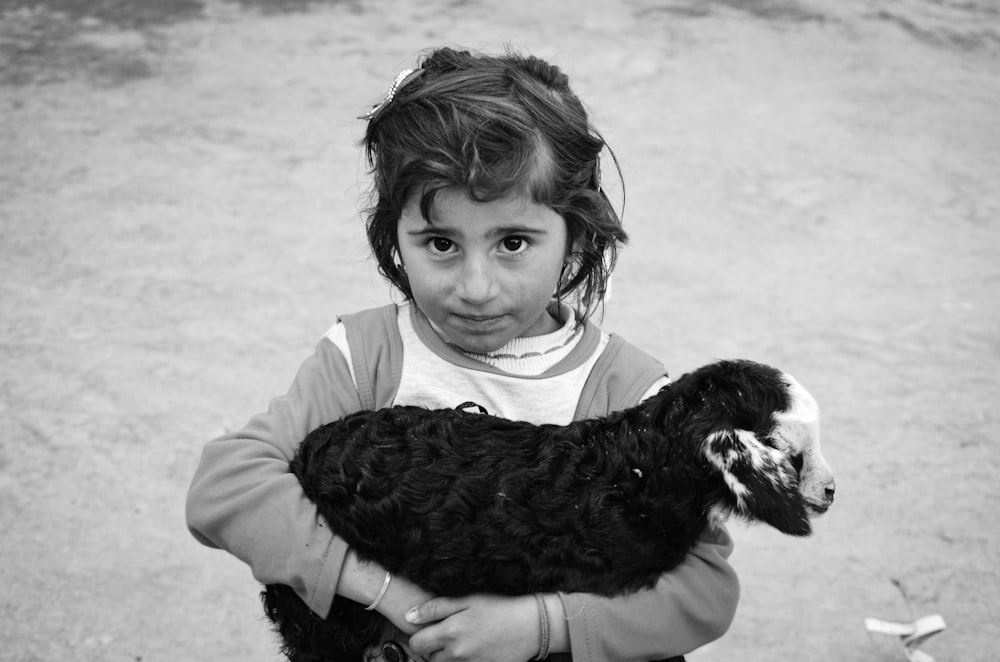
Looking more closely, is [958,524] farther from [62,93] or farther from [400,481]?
[62,93]

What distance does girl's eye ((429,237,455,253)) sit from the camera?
7.28 ft

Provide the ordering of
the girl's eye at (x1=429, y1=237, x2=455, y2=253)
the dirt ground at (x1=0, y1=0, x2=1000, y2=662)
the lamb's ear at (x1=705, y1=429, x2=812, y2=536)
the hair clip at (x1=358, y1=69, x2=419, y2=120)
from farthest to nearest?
the dirt ground at (x1=0, y1=0, x2=1000, y2=662), the hair clip at (x1=358, y1=69, x2=419, y2=120), the girl's eye at (x1=429, y1=237, x2=455, y2=253), the lamb's ear at (x1=705, y1=429, x2=812, y2=536)

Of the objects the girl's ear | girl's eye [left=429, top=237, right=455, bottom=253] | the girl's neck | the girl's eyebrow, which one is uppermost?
the girl's eyebrow

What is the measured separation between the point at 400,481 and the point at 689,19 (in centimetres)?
711

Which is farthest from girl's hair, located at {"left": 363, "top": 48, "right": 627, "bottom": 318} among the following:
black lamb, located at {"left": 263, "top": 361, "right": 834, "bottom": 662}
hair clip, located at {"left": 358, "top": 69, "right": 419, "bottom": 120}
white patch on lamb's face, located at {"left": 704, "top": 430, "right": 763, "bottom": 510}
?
white patch on lamb's face, located at {"left": 704, "top": 430, "right": 763, "bottom": 510}

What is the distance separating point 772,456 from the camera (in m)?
2.01

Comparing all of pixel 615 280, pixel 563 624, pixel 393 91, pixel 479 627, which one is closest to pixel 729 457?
pixel 563 624

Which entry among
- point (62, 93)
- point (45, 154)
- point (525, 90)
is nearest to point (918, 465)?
point (525, 90)

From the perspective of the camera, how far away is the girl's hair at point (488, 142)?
217cm

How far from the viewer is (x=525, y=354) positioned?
96.7 inches

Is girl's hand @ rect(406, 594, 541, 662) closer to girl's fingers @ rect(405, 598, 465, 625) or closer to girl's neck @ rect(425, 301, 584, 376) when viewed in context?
girl's fingers @ rect(405, 598, 465, 625)

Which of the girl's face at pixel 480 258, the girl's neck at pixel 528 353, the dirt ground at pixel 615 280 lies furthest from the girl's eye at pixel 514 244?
the dirt ground at pixel 615 280

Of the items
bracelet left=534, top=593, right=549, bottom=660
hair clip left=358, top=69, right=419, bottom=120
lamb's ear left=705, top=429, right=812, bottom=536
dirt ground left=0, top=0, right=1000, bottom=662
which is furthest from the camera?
dirt ground left=0, top=0, right=1000, bottom=662

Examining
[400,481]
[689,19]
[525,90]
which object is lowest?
[689,19]
